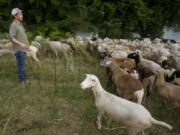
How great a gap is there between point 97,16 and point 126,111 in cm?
1244

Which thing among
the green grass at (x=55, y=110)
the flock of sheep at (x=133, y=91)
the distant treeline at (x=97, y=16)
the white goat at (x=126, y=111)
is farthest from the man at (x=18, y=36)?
the distant treeline at (x=97, y=16)

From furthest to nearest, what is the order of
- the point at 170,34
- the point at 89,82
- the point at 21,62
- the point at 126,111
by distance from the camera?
the point at 170,34, the point at 21,62, the point at 89,82, the point at 126,111

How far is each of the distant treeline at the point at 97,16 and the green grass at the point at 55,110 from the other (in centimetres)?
655

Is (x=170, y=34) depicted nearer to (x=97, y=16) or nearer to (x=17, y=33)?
(x=97, y=16)

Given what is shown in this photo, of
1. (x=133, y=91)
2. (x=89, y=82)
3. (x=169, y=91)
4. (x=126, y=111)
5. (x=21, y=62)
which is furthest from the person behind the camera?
(x=21, y=62)

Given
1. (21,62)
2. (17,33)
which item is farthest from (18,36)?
(21,62)

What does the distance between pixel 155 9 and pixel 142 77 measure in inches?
510

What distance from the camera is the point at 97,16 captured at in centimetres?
1420

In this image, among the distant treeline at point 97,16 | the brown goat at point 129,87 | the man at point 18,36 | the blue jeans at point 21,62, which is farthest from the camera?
the distant treeline at point 97,16

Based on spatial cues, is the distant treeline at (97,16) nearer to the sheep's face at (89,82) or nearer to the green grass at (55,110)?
the green grass at (55,110)

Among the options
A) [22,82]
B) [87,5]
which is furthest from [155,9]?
[22,82]

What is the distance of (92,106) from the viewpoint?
3.91 metres

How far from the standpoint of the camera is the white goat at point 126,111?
255 cm

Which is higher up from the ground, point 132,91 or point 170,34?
point 170,34
